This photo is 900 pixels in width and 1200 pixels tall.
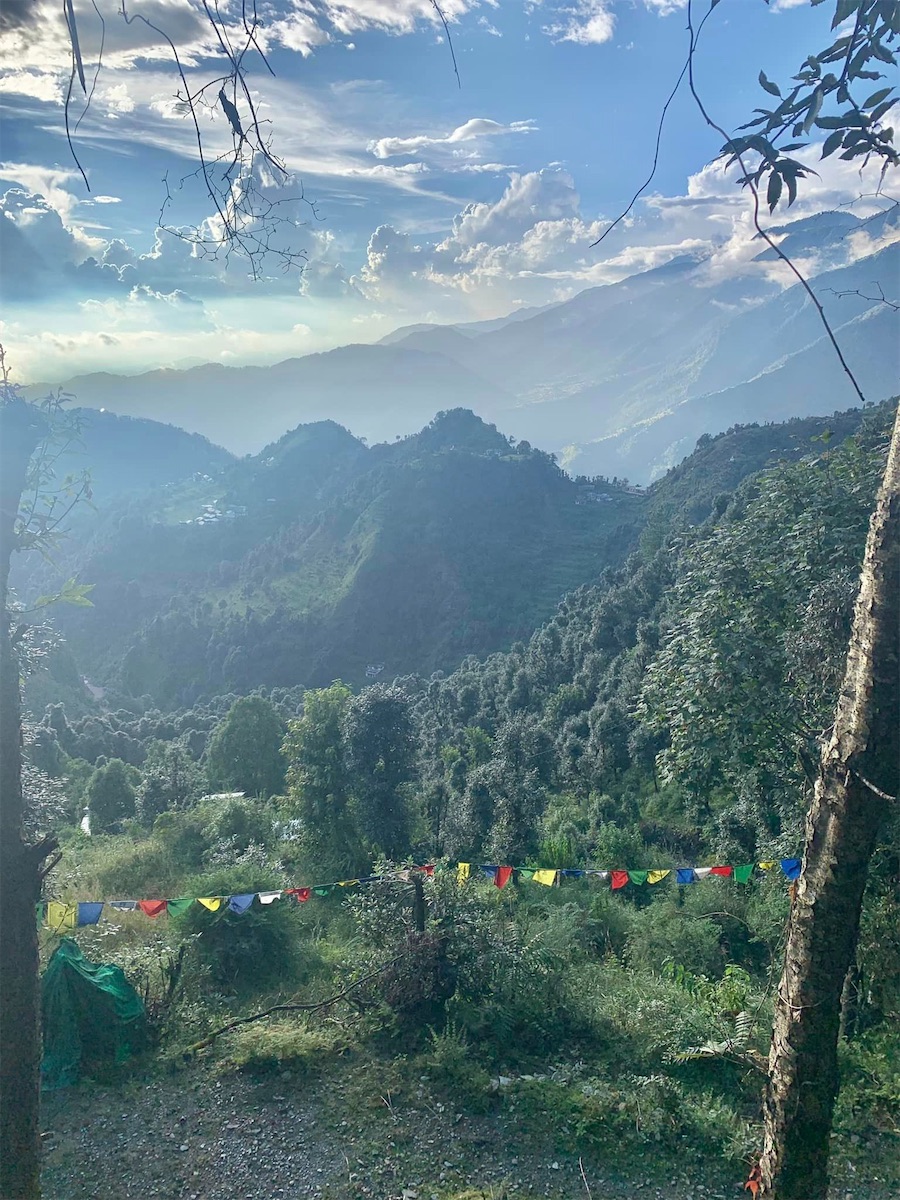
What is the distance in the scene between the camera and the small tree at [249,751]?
32.9m

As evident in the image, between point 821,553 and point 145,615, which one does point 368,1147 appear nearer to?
point 821,553

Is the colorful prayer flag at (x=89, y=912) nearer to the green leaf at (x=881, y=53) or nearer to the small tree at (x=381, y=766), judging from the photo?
the small tree at (x=381, y=766)

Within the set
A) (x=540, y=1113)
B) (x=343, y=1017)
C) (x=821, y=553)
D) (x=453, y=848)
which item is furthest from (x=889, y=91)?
(x=453, y=848)

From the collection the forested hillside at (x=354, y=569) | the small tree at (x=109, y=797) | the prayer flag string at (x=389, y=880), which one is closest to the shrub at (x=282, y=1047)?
the prayer flag string at (x=389, y=880)

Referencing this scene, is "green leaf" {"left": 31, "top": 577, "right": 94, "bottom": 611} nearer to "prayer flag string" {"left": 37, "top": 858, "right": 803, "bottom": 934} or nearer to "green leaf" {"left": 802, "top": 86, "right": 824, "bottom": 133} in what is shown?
"green leaf" {"left": 802, "top": 86, "right": 824, "bottom": 133}

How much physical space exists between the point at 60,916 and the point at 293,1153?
5317 mm

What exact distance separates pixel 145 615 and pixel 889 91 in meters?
120

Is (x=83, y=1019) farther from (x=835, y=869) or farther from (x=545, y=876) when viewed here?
(x=835, y=869)

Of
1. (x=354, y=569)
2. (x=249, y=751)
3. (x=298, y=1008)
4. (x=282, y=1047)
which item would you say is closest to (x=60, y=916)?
(x=298, y=1008)

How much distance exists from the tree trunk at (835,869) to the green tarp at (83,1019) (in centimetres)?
728

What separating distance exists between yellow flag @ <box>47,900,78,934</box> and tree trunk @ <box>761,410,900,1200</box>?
9911 millimetres

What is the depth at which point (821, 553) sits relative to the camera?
7875 millimetres

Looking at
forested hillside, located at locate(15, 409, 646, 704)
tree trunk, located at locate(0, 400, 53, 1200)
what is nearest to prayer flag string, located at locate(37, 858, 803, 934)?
tree trunk, located at locate(0, 400, 53, 1200)

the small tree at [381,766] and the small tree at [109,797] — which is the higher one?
the small tree at [381,766]
